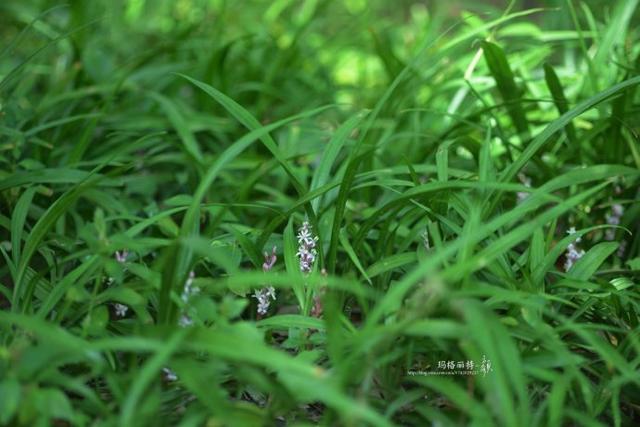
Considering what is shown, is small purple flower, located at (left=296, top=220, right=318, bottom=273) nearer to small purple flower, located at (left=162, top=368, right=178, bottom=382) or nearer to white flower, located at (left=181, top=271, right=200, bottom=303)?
white flower, located at (left=181, top=271, right=200, bottom=303)

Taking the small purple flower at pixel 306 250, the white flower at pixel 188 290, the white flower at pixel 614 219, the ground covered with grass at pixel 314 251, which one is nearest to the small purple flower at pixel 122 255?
the ground covered with grass at pixel 314 251

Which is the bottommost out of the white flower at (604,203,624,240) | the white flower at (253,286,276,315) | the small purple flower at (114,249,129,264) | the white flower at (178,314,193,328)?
the white flower at (178,314,193,328)

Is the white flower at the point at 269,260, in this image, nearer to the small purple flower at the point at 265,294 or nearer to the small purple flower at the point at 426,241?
the small purple flower at the point at 265,294

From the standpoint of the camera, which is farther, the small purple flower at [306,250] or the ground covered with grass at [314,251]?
the small purple flower at [306,250]

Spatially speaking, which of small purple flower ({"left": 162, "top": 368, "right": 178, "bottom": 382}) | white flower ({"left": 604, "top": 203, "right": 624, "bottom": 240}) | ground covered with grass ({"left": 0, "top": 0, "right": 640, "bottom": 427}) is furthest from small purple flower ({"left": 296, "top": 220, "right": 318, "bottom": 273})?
white flower ({"left": 604, "top": 203, "right": 624, "bottom": 240})

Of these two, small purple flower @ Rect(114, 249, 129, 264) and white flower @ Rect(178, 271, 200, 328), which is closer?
white flower @ Rect(178, 271, 200, 328)

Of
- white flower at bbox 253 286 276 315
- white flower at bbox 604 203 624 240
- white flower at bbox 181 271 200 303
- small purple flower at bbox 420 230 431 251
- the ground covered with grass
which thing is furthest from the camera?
white flower at bbox 604 203 624 240

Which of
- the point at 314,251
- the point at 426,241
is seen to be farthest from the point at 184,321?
the point at 426,241
